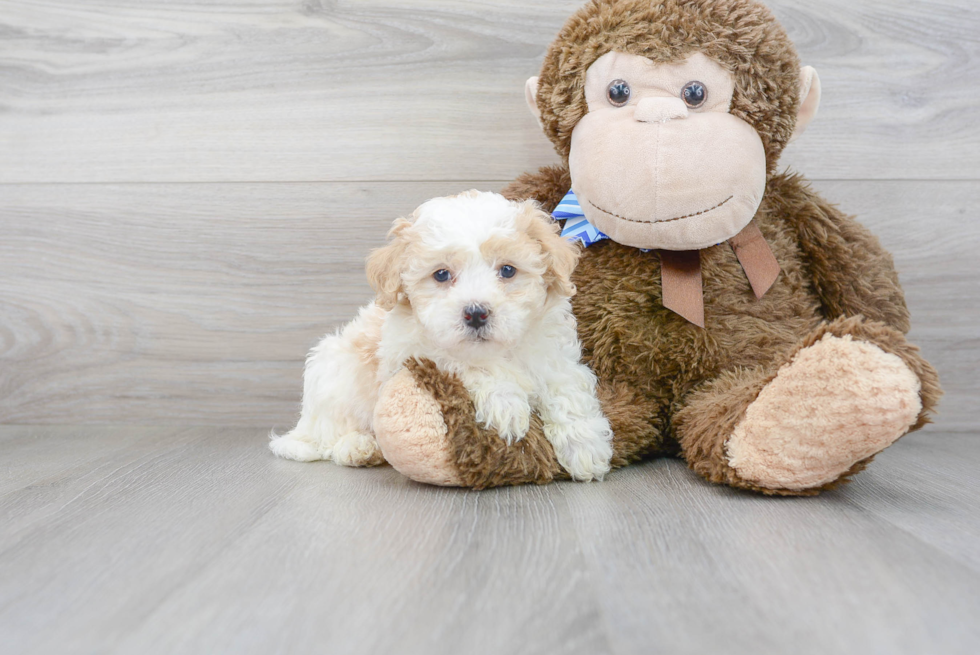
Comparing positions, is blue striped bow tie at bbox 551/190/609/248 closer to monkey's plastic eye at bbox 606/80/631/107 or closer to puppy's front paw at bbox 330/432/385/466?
monkey's plastic eye at bbox 606/80/631/107

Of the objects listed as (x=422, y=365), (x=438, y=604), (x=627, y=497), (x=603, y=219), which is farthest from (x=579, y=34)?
(x=438, y=604)

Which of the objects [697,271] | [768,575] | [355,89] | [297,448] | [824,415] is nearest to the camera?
[768,575]

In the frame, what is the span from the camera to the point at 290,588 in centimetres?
68

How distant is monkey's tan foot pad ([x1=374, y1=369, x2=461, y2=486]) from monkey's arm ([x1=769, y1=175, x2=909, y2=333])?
25.0 inches

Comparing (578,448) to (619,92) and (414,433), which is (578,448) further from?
(619,92)

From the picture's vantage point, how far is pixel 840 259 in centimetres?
115

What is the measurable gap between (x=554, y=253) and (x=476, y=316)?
14 centimetres

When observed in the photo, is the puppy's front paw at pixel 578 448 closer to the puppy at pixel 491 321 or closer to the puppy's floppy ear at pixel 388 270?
the puppy at pixel 491 321

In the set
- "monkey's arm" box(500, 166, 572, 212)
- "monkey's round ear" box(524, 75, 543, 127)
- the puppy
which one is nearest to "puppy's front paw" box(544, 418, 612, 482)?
the puppy

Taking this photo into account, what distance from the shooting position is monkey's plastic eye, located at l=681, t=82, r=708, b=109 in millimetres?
1040

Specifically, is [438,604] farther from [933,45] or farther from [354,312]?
[933,45]

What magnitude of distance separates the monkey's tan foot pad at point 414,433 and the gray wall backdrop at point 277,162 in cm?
53

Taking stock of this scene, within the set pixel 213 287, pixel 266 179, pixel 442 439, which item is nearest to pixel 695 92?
pixel 442 439

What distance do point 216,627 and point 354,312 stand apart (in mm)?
887
